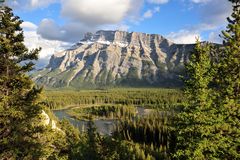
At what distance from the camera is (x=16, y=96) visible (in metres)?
27.3

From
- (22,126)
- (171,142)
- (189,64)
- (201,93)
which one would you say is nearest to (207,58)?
(189,64)

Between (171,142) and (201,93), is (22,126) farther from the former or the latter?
(171,142)

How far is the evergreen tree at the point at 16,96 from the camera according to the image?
26.4m

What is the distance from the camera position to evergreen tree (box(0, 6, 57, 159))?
86.6 feet

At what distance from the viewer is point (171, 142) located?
5002 inches

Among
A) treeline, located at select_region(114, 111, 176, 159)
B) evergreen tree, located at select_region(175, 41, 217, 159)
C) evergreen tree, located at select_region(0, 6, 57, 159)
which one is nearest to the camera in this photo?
evergreen tree, located at select_region(0, 6, 57, 159)

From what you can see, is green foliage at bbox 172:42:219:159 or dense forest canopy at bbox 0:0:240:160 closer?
dense forest canopy at bbox 0:0:240:160

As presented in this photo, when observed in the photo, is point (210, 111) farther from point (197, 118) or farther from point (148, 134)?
point (148, 134)

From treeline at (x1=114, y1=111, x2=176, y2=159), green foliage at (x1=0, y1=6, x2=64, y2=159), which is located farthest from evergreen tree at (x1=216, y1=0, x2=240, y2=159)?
A: treeline at (x1=114, y1=111, x2=176, y2=159)

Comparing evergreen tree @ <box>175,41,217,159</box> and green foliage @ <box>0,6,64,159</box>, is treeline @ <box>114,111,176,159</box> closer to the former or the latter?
evergreen tree @ <box>175,41,217,159</box>

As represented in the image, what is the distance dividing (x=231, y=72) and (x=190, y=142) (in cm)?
866

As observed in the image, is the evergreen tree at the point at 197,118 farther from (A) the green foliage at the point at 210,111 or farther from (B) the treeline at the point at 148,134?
(B) the treeline at the point at 148,134

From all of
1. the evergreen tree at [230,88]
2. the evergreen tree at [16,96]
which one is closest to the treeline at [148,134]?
the evergreen tree at [230,88]

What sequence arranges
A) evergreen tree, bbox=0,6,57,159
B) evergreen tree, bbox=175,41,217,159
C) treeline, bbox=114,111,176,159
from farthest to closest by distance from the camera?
treeline, bbox=114,111,176,159 → evergreen tree, bbox=175,41,217,159 → evergreen tree, bbox=0,6,57,159
